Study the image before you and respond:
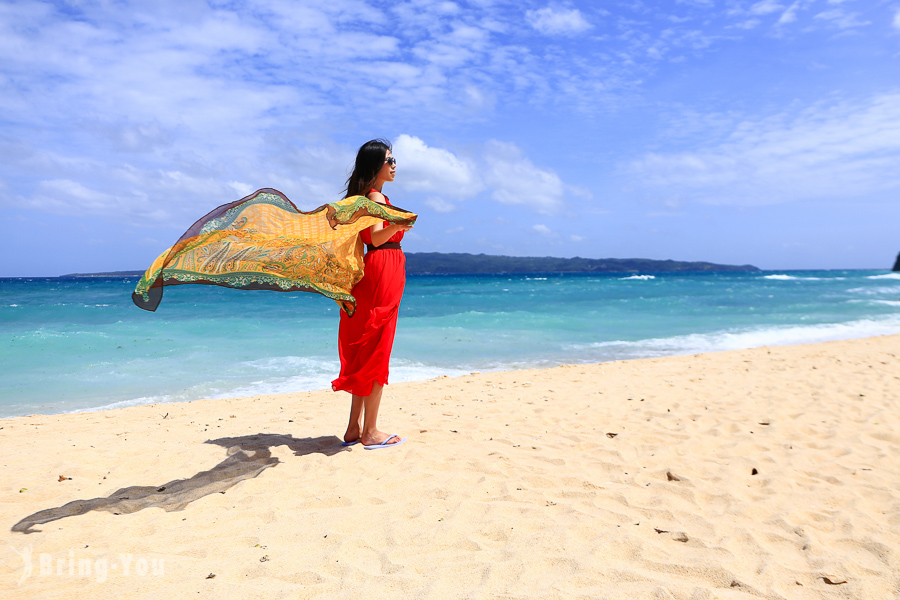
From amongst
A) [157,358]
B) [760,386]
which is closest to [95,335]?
[157,358]

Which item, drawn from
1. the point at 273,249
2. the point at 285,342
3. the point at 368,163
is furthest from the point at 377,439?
the point at 285,342

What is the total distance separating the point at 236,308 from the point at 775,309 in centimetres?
2323

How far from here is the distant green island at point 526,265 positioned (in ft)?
375

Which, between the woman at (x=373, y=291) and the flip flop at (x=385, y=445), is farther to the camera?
the flip flop at (x=385, y=445)

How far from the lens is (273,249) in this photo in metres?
3.39

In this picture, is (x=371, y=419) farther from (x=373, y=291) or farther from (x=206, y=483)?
(x=206, y=483)

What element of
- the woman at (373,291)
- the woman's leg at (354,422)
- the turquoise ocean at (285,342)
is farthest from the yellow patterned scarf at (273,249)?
the turquoise ocean at (285,342)

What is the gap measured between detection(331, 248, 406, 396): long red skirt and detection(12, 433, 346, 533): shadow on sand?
0.68 meters

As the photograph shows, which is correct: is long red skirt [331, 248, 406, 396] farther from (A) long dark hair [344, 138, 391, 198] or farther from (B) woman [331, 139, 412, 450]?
(A) long dark hair [344, 138, 391, 198]

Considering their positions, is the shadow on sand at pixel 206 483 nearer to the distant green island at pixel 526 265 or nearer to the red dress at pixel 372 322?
the red dress at pixel 372 322

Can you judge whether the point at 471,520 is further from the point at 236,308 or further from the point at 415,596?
the point at 236,308

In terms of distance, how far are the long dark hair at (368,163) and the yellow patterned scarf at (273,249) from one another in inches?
13.1

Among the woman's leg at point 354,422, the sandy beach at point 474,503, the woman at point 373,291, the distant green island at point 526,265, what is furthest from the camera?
the distant green island at point 526,265

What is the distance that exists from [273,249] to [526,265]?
12176 centimetres
